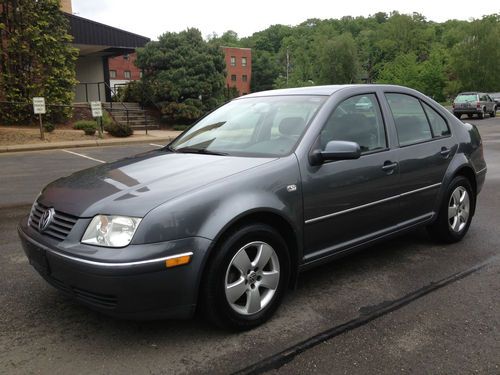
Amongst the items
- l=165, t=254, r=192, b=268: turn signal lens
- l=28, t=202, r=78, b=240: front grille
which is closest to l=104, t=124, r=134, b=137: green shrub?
l=28, t=202, r=78, b=240: front grille

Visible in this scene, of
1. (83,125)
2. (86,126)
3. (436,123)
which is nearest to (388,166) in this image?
(436,123)

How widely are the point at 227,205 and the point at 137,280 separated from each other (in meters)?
0.68

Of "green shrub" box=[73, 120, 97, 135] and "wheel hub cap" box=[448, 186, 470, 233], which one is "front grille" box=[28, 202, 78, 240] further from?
"green shrub" box=[73, 120, 97, 135]

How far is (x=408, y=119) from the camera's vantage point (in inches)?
174

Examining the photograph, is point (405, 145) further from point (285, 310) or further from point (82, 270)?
point (82, 270)

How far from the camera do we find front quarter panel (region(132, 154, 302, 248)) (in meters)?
2.70

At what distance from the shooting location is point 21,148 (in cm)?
1569

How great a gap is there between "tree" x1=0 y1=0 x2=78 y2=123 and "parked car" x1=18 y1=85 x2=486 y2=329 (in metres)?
17.5

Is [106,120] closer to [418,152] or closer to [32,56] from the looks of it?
[32,56]

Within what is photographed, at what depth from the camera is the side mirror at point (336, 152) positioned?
3361mm

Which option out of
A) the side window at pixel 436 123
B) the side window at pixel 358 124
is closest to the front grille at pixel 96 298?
the side window at pixel 358 124

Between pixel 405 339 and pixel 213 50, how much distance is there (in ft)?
83.0

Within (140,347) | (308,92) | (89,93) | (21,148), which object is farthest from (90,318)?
(89,93)

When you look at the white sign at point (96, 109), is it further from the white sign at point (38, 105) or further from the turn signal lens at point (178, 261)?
the turn signal lens at point (178, 261)
